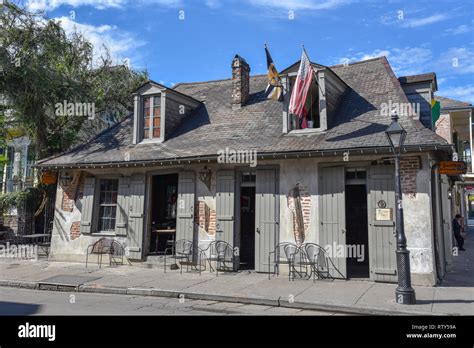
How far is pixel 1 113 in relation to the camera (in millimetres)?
17312

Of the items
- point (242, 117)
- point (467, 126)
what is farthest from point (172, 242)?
point (467, 126)

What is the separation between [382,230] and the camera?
9.77 m

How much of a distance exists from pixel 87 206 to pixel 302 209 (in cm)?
707

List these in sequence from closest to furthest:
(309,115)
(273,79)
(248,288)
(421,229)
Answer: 1. (248,288)
2. (421,229)
3. (273,79)
4. (309,115)

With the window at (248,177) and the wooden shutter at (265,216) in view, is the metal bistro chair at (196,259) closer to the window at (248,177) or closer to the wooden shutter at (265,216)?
the wooden shutter at (265,216)

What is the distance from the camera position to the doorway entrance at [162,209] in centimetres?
1367

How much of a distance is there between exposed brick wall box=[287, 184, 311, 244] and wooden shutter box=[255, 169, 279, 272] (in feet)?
1.50

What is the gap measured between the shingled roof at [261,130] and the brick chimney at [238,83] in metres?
0.27

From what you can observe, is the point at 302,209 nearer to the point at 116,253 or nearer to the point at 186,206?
the point at 186,206

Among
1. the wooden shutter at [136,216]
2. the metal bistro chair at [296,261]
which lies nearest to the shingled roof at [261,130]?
the wooden shutter at [136,216]

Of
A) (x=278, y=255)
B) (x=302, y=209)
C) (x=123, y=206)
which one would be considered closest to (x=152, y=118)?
(x=123, y=206)

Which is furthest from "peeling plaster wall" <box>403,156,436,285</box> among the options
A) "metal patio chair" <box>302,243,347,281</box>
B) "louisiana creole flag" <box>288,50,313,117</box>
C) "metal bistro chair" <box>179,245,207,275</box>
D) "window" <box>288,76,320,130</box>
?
"metal bistro chair" <box>179,245,207,275</box>

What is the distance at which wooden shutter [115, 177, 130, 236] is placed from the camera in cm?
1273
